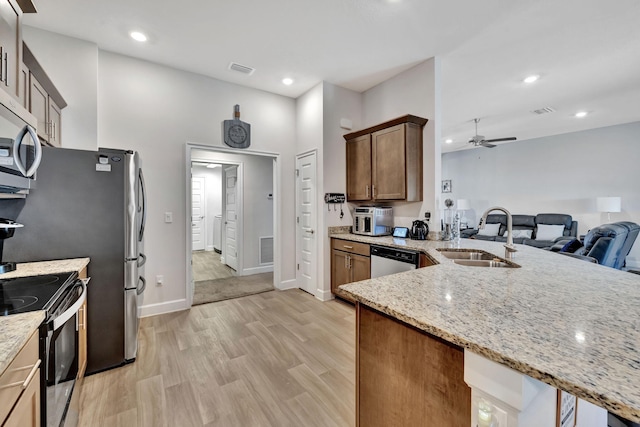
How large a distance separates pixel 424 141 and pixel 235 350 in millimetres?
3007

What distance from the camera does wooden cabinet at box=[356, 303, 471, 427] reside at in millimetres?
899

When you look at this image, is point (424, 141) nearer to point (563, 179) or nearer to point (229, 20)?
point (229, 20)

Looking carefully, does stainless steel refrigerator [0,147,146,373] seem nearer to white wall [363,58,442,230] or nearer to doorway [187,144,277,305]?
doorway [187,144,277,305]

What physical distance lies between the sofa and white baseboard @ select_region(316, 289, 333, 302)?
386 cm

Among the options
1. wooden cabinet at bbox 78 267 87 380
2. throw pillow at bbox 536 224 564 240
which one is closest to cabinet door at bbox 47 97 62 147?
wooden cabinet at bbox 78 267 87 380

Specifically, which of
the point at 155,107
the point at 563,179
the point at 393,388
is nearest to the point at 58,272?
the point at 393,388

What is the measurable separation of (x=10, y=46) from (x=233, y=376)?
242 centimetres

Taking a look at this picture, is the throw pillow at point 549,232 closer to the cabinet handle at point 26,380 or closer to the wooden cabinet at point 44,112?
the cabinet handle at point 26,380

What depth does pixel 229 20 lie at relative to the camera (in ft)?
8.38

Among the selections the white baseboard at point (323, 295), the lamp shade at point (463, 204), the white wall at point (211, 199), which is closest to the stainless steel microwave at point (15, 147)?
the white baseboard at point (323, 295)

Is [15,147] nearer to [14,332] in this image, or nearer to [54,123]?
[14,332]

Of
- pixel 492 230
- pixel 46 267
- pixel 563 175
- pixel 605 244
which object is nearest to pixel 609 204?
pixel 563 175

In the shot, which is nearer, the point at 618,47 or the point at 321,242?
the point at 618,47

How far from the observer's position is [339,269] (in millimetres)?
3652
